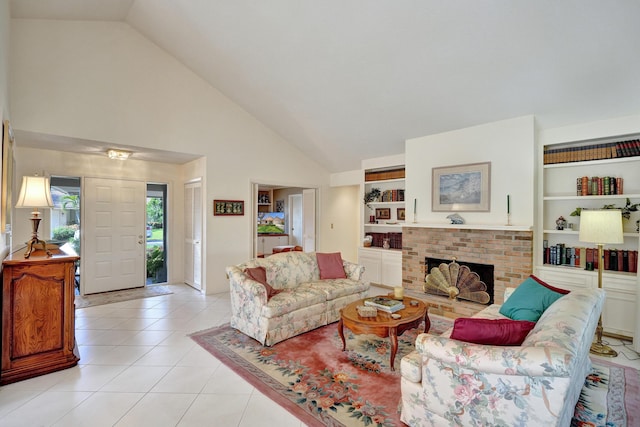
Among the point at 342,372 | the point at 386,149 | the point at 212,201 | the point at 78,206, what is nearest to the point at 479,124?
the point at 386,149

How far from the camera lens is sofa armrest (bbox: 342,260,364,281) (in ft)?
14.4

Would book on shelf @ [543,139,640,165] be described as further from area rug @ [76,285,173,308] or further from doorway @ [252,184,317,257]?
area rug @ [76,285,173,308]

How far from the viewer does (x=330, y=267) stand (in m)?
4.41

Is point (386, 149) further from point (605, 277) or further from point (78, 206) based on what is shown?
point (78, 206)

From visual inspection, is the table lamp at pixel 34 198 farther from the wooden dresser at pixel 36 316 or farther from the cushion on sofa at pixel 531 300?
the cushion on sofa at pixel 531 300

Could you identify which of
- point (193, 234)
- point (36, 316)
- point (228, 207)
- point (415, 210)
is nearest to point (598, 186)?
point (415, 210)

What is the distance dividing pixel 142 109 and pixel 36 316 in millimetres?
3103

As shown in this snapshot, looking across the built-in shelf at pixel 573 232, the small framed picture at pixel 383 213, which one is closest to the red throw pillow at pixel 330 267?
the small framed picture at pixel 383 213

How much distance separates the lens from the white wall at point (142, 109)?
12.5 feet

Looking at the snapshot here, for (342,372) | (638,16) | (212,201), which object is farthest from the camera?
(212,201)

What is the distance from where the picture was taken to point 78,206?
5.30 metres

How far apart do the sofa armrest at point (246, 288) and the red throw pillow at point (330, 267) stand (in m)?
1.26

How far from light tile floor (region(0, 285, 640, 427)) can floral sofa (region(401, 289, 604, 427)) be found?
33.6 inches

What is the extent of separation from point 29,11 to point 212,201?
124 inches
